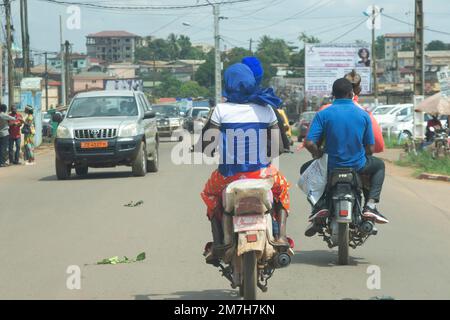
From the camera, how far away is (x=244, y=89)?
7.43 m

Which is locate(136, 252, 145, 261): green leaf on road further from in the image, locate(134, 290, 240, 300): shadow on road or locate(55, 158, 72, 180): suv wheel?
locate(55, 158, 72, 180): suv wheel

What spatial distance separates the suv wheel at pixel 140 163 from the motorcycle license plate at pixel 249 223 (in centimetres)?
1288

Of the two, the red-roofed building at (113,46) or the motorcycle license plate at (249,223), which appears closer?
the motorcycle license plate at (249,223)

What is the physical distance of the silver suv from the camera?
64.0 ft

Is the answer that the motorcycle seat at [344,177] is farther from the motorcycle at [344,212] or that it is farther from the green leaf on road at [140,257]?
the green leaf on road at [140,257]

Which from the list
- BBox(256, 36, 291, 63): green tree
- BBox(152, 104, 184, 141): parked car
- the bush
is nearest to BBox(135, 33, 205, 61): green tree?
BBox(256, 36, 291, 63): green tree

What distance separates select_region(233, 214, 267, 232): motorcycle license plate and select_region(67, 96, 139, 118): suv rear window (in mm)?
13748

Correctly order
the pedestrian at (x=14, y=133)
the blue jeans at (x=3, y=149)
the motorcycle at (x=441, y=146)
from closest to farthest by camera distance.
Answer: the motorcycle at (x=441, y=146), the blue jeans at (x=3, y=149), the pedestrian at (x=14, y=133)

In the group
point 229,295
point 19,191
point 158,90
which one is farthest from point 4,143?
point 158,90

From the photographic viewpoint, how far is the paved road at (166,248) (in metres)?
8.12

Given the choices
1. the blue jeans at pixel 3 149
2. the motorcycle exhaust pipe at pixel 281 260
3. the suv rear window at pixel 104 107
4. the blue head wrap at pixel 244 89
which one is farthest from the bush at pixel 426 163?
the motorcycle exhaust pipe at pixel 281 260
